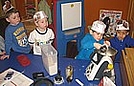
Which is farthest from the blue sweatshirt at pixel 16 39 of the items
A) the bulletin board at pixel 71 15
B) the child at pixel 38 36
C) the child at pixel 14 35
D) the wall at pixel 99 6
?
the wall at pixel 99 6

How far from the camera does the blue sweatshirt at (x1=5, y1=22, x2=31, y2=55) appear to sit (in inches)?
92.5

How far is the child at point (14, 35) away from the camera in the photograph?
234 cm

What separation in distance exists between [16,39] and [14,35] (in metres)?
0.05

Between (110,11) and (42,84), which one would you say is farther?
(110,11)

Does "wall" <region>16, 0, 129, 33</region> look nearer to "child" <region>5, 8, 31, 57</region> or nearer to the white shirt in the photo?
the white shirt

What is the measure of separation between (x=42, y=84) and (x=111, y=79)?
0.57 meters

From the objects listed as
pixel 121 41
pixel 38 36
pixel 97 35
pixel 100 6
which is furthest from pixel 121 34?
pixel 100 6

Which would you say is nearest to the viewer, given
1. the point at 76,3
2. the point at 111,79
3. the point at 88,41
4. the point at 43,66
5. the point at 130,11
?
the point at 111,79

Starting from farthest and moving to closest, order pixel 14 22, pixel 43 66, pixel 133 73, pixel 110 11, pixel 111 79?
pixel 110 11
pixel 14 22
pixel 43 66
pixel 111 79
pixel 133 73

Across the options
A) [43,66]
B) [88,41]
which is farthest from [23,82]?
[88,41]

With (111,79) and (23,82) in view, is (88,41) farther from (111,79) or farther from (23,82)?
(23,82)

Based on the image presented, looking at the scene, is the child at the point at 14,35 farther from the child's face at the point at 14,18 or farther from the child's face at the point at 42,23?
the child's face at the point at 42,23

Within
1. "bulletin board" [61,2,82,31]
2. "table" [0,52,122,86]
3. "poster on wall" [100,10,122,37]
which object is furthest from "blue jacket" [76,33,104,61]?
"poster on wall" [100,10,122,37]

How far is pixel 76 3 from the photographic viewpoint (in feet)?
9.96
